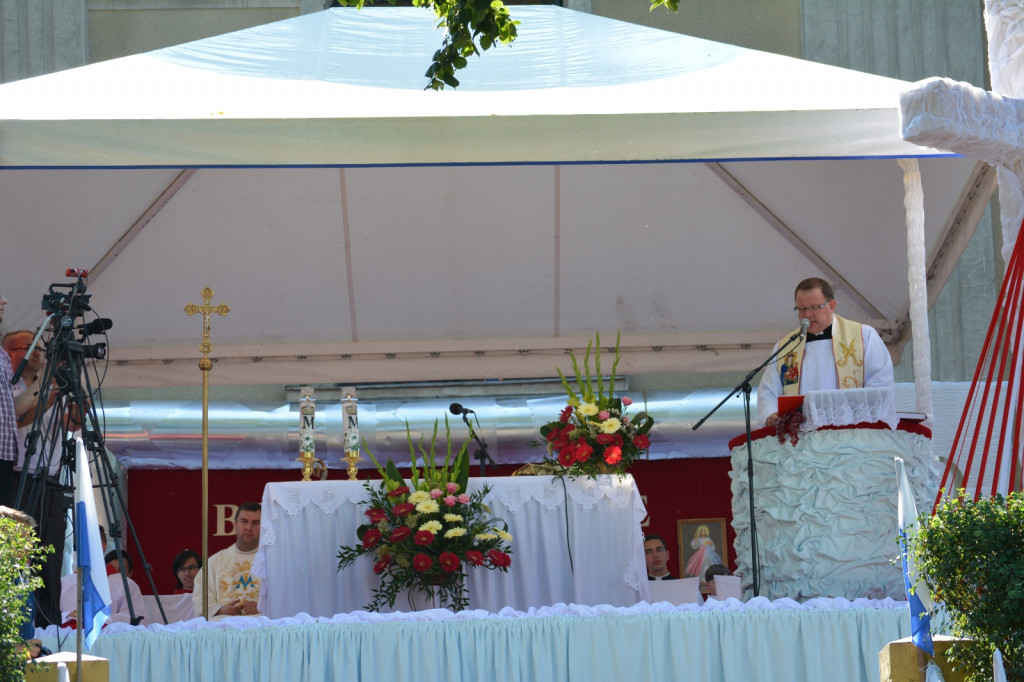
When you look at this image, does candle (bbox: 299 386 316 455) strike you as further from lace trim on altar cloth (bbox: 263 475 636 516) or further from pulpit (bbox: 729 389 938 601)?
pulpit (bbox: 729 389 938 601)

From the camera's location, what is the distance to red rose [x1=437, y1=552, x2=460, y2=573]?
5.80 m

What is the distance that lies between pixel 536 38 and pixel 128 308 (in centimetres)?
342

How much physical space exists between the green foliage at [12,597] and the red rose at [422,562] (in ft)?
7.62

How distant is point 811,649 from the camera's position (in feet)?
17.0

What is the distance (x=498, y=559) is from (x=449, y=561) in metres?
0.27

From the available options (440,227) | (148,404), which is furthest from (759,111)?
(148,404)

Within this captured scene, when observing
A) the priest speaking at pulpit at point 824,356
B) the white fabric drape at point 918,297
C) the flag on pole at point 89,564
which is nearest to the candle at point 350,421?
the priest speaking at pulpit at point 824,356

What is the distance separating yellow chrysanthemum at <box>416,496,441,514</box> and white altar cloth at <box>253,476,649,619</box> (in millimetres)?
367

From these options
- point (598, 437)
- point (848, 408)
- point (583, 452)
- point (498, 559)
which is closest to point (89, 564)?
point (498, 559)

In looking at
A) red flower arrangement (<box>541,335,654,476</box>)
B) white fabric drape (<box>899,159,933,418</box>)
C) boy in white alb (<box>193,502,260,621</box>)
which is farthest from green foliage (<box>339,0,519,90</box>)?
boy in white alb (<box>193,502,260,621</box>)

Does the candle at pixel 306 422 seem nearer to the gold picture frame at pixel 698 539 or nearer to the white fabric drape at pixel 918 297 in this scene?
the white fabric drape at pixel 918 297

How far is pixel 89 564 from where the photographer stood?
4188 mm

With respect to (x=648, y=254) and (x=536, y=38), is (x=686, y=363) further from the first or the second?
(x=536, y=38)

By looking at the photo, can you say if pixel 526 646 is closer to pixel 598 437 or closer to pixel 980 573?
pixel 598 437
